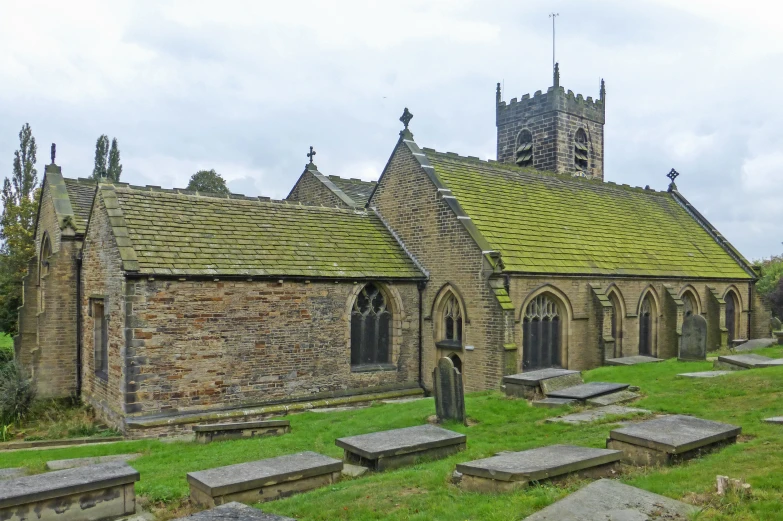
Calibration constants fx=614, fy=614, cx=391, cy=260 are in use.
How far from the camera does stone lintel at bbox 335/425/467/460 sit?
9620mm

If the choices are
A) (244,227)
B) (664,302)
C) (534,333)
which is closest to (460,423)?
(534,333)

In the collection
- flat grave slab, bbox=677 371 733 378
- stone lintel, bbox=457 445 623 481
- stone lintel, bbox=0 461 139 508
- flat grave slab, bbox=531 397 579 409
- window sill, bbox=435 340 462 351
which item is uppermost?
window sill, bbox=435 340 462 351

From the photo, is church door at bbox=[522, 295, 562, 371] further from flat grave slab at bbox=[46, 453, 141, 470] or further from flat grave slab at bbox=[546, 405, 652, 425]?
flat grave slab at bbox=[46, 453, 141, 470]

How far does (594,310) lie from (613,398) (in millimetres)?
7831

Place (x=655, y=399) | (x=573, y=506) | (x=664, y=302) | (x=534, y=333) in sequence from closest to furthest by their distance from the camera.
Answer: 1. (x=573, y=506)
2. (x=655, y=399)
3. (x=534, y=333)
4. (x=664, y=302)

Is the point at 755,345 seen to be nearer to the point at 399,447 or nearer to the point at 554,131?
the point at 554,131

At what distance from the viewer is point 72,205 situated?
2131cm

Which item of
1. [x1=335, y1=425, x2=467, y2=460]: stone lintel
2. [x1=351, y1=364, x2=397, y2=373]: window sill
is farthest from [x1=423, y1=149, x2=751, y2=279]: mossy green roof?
[x1=335, y1=425, x2=467, y2=460]: stone lintel

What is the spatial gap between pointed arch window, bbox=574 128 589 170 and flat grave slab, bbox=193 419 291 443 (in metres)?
25.8

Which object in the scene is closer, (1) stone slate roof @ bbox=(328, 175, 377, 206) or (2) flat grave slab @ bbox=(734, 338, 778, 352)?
(2) flat grave slab @ bbox=(734, 338, 778, 352)

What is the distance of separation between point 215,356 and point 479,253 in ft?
27.2

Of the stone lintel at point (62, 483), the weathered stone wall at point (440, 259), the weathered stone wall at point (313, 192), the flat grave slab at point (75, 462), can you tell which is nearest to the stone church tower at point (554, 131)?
the weathered stone wall at point (313, 192)

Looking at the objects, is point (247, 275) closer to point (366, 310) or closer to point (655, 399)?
point (366, 310)

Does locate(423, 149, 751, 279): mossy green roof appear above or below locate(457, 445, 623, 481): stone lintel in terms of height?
above
